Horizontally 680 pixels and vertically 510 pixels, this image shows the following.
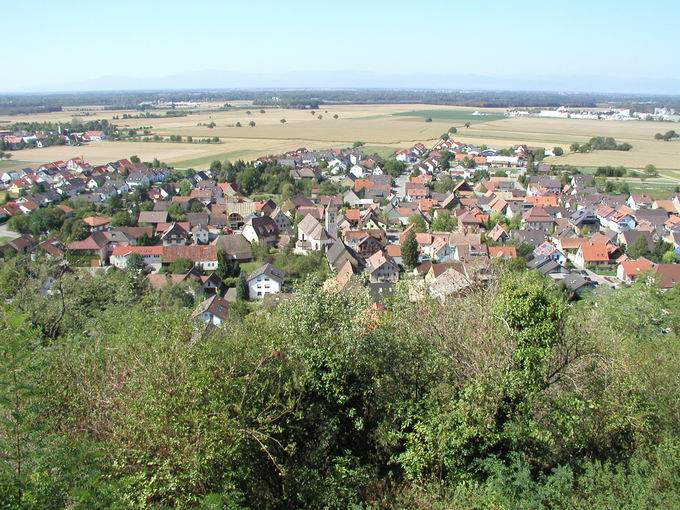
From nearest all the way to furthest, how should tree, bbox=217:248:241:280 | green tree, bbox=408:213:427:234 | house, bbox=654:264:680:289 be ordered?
house, bbox=654:264:680:289 → tree, bbox=217:248:241:280 → green tree, bbox=408:213:427:234

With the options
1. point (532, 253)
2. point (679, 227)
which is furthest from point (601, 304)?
point (679, 227)

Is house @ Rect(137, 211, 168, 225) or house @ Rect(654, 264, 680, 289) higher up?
house @ Rect(137, 211, 168, 225)

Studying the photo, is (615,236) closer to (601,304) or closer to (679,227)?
(679,227)

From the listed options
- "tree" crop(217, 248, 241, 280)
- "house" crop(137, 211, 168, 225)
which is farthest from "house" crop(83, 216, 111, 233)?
"tree" crop(217, 248, 241, 280)

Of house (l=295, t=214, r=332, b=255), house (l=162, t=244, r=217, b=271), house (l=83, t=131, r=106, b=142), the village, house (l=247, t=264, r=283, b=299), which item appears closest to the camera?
house (l=247, t=264, r=283, b=299)

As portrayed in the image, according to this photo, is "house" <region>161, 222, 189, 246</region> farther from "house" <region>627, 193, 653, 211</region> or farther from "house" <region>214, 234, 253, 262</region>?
"house" <region>627, 193, 653, 211</region>

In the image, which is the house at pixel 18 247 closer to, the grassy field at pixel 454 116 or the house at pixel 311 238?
the house at pixel 311 238

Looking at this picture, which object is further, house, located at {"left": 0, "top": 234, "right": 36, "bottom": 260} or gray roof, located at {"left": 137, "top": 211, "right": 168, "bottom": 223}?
gray roof, located at {"left": 137, "top": 211, "right": 168, "bottom": 223}
